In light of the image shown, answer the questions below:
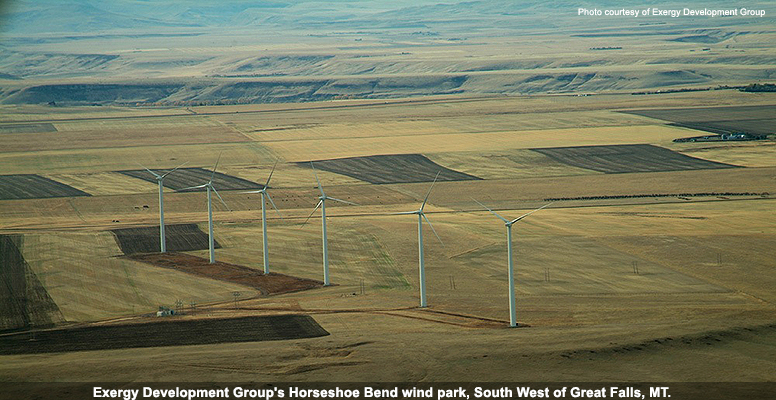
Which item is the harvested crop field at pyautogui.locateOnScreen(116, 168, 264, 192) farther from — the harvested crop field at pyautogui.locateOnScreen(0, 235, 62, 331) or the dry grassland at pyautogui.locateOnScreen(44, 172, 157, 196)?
the harvested crop field at pyautogui.locateOnScreen(0, 235, 62, 331)

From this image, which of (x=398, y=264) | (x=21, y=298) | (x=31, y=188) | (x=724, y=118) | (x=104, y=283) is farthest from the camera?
(x=724, y=118)

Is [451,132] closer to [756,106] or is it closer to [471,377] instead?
[756,106]

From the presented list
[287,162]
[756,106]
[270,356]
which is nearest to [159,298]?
[270,356]

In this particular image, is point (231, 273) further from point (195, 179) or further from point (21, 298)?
point (195, 179)

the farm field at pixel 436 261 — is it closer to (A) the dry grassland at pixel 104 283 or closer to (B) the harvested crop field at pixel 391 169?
(A) the dry grassland at pixel 104 283

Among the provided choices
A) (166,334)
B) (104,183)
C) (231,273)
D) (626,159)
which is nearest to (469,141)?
(626,159)

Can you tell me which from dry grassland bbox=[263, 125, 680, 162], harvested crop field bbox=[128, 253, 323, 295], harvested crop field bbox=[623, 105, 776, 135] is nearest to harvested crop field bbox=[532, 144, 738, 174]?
dry grassland bbox=[263, 125, 680, 162]
